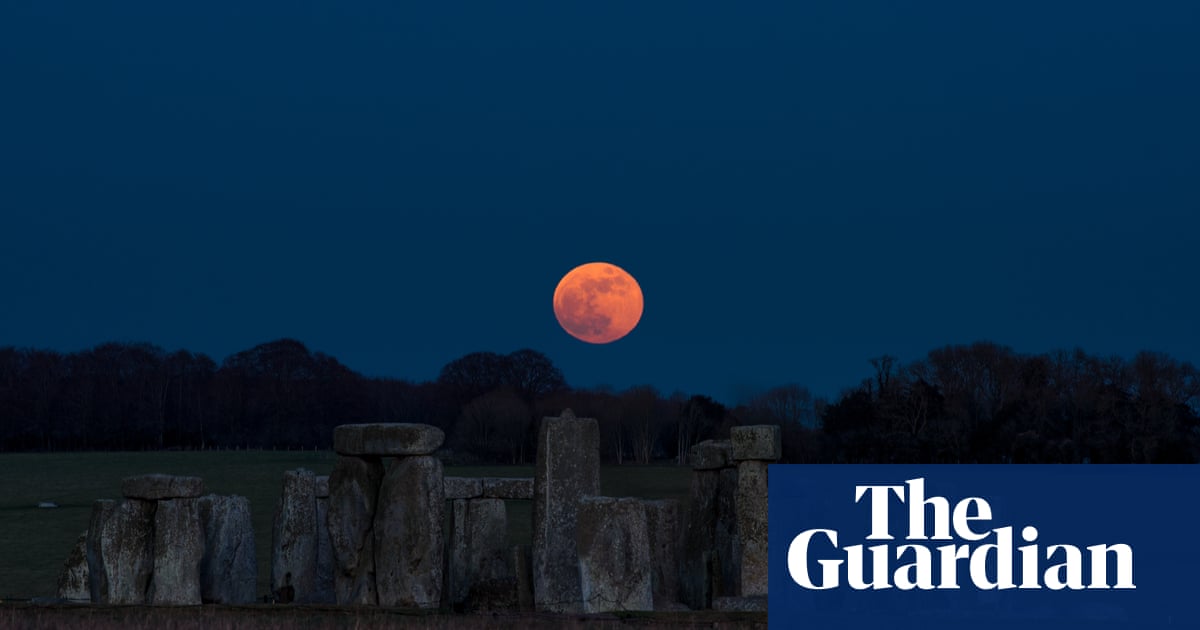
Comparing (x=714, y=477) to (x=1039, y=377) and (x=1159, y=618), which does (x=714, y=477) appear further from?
(x=1039, y=377)

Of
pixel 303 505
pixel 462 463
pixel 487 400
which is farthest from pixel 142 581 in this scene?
pixel 487 400

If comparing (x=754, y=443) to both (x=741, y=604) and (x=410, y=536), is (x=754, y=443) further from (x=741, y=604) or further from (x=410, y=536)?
(x=410, y=536)

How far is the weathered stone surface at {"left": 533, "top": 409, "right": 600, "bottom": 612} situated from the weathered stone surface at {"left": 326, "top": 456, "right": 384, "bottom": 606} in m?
2.56

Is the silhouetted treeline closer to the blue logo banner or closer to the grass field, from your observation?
the grass field

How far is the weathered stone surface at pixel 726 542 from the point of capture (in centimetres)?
2109

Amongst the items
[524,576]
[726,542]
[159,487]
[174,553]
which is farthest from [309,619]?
[726,542]

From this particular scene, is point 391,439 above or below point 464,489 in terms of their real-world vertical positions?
above

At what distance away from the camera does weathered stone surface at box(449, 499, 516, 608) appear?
Result: 23.0 meters

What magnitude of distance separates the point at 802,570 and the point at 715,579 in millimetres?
2957

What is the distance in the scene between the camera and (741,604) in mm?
18953

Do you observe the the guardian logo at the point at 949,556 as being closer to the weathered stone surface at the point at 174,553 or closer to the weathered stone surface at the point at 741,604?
the weathered stone surface at the point at 741,604

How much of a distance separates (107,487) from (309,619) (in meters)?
48.3

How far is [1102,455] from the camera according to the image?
241 ft

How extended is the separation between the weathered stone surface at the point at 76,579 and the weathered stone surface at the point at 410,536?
477 centimetres
